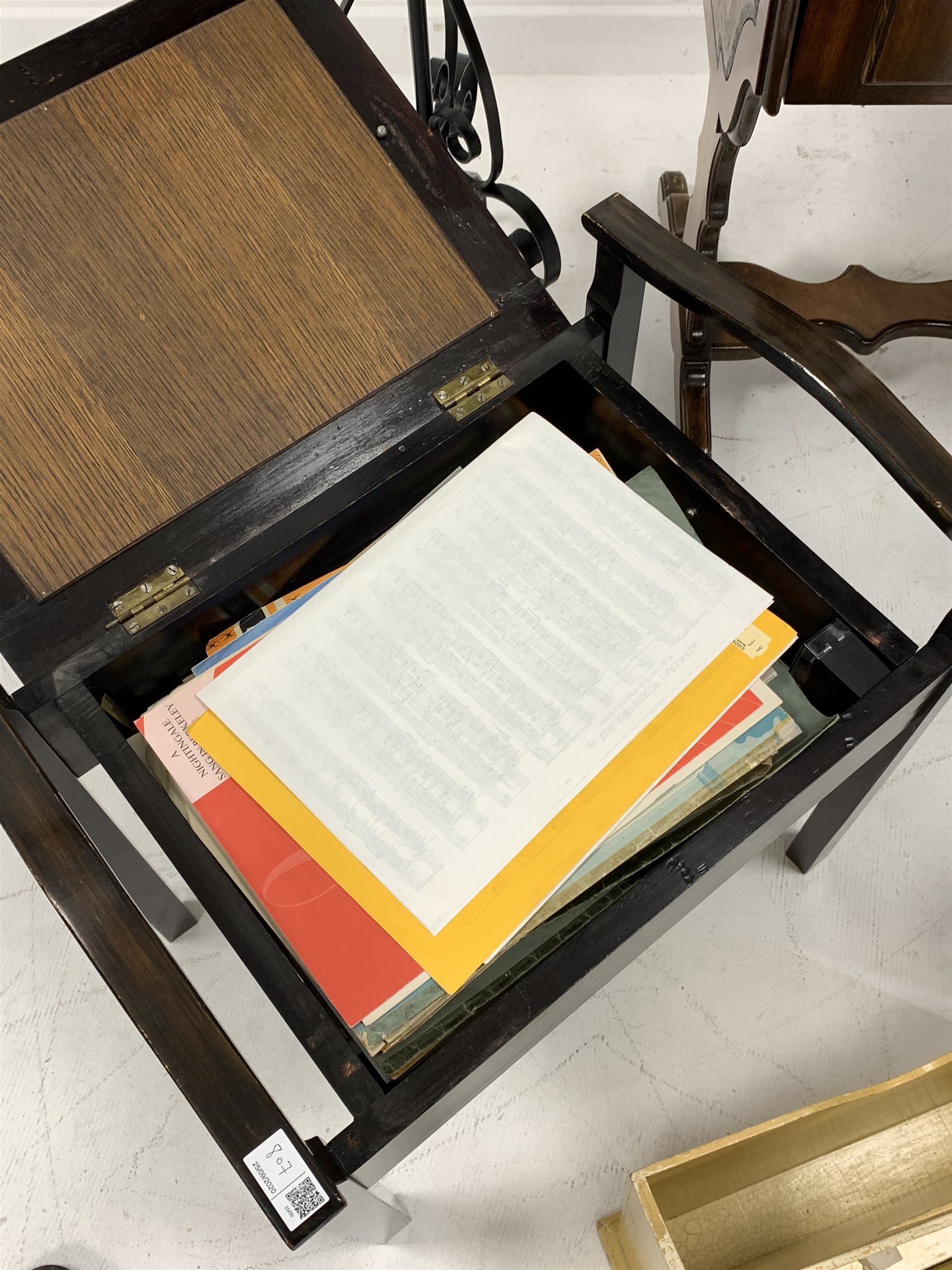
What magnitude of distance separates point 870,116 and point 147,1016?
1958 mm

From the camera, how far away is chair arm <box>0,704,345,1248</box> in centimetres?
69

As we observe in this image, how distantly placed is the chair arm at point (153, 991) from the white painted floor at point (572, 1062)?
64 centimetres

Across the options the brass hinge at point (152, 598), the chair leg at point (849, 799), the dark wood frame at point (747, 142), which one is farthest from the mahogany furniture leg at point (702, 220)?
the brass hinge at point (152, 598)

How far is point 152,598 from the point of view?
89 cm

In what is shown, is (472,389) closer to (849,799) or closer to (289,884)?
(289,884)

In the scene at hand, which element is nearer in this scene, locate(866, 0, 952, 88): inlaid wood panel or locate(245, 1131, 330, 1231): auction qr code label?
locate(245, 1131, 330, 1231): auction qr code label

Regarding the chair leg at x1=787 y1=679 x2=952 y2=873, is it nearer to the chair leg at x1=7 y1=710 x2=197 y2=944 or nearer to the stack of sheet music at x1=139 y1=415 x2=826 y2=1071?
the stack of sheet music at x1=139 y1=415 x2=826 y2=1071

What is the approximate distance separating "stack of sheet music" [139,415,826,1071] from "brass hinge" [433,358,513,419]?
0.23ft

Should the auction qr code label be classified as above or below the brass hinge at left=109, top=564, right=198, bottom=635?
below

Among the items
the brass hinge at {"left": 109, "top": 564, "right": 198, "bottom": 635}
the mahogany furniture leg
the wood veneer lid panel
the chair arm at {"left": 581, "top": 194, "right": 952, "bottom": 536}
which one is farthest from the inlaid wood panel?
the brass hinge at {"left": 109, "top": 564, "right": 198, "bottom": 635}

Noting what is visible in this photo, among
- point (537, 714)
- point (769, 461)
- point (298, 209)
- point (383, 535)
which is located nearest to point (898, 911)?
point (769, 461)

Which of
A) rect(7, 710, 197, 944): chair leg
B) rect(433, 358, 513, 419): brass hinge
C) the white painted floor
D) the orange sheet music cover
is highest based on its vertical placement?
rect(433, 358, 513, 419): brass hinge

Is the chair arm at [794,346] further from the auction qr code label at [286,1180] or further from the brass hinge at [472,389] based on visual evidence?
the auction qr code label at [286,1180]

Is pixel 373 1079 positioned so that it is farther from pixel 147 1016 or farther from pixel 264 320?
pixel 264 320
